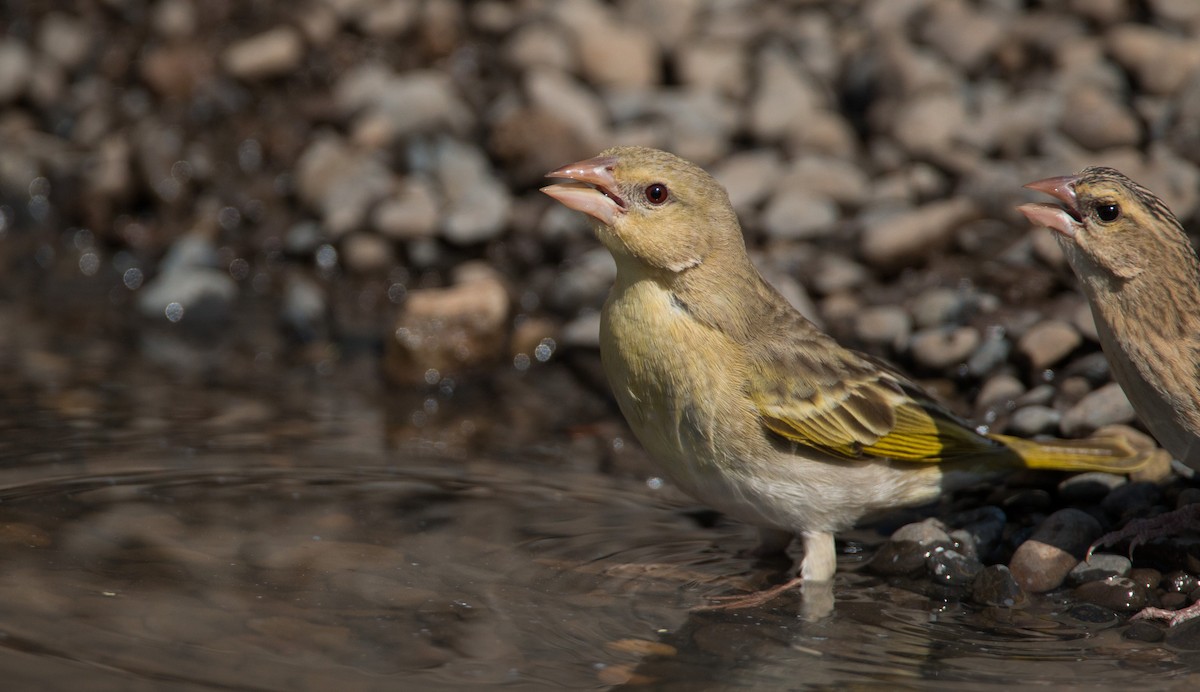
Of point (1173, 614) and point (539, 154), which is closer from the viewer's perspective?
point (1173, 614)

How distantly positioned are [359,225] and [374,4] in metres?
1.87

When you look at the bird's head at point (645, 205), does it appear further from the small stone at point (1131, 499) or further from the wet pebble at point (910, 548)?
the small stone at point (1131, 499)

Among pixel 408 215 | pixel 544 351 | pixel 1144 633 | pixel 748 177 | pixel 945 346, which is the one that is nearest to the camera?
pixel 1144 633

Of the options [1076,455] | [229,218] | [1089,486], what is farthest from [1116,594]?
[229,218]

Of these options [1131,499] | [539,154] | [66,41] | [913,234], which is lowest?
[1131,499]

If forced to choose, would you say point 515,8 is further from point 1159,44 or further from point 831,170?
point 1159,44

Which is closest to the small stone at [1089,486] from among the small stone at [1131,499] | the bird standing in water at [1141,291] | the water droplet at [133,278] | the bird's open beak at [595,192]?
the small stone at [1131,499]

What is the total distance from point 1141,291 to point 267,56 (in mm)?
6133

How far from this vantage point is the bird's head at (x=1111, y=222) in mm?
4867

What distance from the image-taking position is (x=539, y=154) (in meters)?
8.30

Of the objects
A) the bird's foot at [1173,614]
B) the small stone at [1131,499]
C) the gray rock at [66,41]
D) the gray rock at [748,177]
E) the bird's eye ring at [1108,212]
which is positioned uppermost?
the gray rock at [66,41]

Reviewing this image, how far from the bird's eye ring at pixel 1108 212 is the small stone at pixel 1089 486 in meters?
1.10

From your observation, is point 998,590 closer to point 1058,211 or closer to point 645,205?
point 1058,211

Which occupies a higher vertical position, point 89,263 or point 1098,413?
point 89,263
